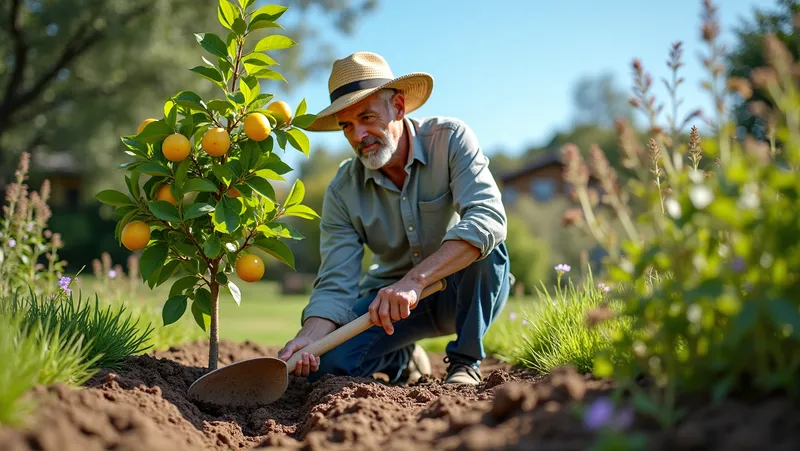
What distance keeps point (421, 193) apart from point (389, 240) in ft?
1.06

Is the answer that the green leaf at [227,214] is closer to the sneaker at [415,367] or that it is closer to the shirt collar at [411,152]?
the shirt collar at [411,152]

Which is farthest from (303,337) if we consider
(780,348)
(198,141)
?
(780,348)

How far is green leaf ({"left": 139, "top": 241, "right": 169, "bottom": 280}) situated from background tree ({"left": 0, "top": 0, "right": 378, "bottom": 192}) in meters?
11.0

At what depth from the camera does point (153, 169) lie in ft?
8.25

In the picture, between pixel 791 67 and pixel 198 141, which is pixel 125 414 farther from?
pixel 791 67

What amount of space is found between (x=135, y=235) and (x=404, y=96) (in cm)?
167

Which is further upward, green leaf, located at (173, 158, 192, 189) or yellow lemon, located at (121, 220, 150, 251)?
green leaf, located at (173, 158, 192, 189)

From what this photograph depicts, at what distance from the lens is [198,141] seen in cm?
275

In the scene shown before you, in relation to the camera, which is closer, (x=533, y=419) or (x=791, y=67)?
(x=791, y=67)

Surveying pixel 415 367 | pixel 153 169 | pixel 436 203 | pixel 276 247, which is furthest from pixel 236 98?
pixel 415 367

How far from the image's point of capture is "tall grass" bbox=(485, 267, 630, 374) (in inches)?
107

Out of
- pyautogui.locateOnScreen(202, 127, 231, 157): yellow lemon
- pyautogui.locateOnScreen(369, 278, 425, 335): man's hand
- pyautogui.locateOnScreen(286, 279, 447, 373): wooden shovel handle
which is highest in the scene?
pyautogui.locateOnScreen(202, 127, 231, 157): yellow lemon

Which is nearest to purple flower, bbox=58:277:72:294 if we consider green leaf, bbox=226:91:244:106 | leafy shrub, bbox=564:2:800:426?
green leaf, bbox=226:91:244:106

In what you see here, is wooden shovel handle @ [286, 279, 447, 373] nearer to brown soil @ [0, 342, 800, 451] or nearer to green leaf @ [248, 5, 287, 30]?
brown soil @ [0, 342, 800, 451]
